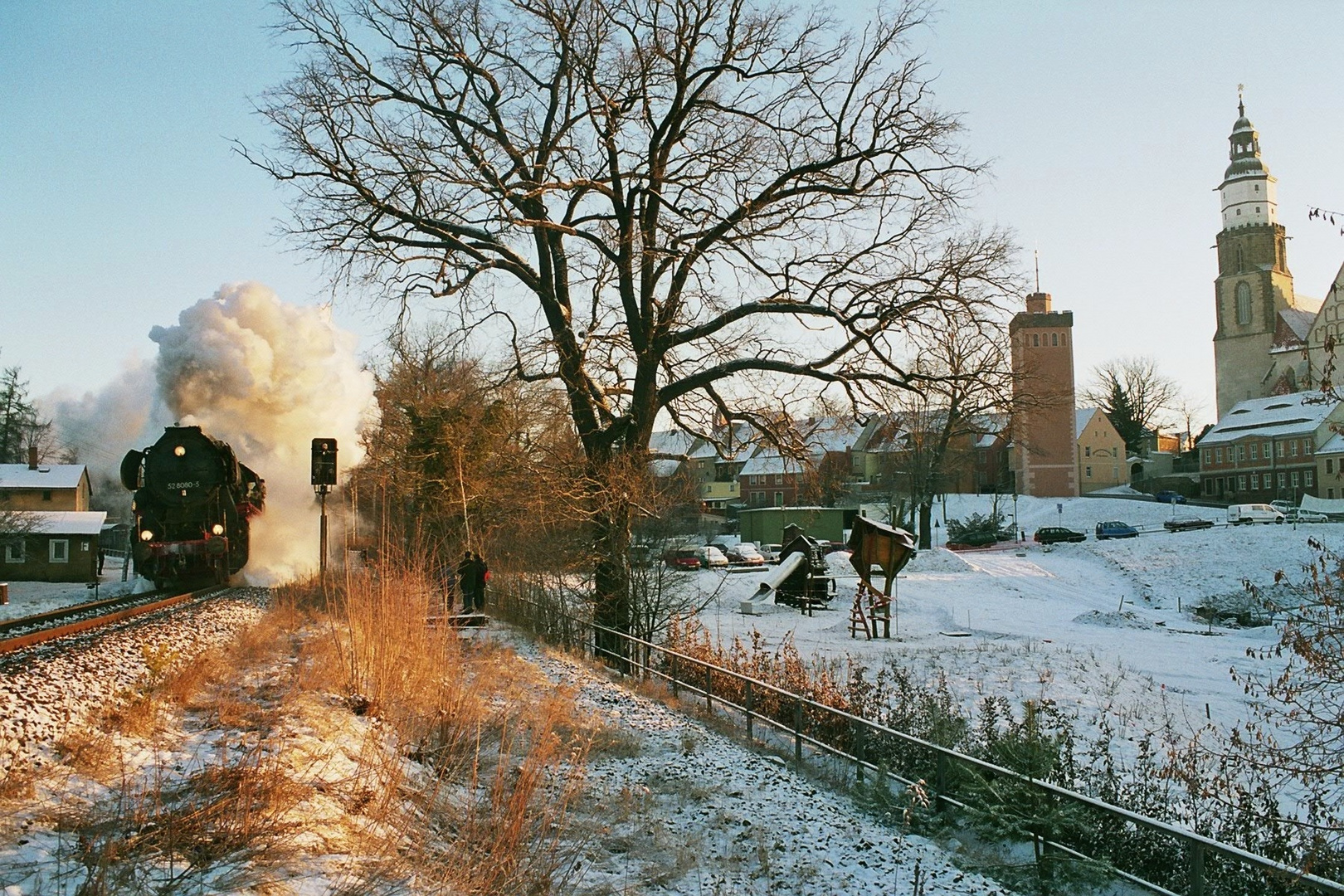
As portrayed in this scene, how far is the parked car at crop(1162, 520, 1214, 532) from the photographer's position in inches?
2414

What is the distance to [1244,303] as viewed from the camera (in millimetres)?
111750

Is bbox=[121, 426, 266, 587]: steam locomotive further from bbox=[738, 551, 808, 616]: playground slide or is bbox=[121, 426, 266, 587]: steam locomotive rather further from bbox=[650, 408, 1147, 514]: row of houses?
bbox=[738, 551, 808, 616]: playground slide

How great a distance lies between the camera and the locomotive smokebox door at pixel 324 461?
69.6 feet

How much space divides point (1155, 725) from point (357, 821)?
11813 mm

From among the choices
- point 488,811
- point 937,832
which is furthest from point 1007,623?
point 488,811

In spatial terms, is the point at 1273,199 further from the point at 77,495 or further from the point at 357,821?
the point at 357,821

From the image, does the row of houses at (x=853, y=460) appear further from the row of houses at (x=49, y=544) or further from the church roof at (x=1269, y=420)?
the row of houses at (x=49, y=544)

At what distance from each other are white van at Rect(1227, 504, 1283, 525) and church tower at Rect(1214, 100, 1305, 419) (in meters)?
52.5

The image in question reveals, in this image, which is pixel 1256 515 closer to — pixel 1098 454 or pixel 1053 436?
pixel 1053 436

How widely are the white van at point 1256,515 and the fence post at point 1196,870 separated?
62.1 m

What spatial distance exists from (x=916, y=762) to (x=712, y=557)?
42014 millimetres

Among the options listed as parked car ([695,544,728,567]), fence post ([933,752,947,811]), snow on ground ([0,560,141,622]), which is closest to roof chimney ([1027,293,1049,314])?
parked car ([695,544,728,567])

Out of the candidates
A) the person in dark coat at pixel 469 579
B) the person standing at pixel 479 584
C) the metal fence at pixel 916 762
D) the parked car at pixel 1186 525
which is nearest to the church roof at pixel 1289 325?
the parked car at pixel 1186 525

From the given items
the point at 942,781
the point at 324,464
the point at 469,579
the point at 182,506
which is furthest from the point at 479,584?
the point at 942,781
